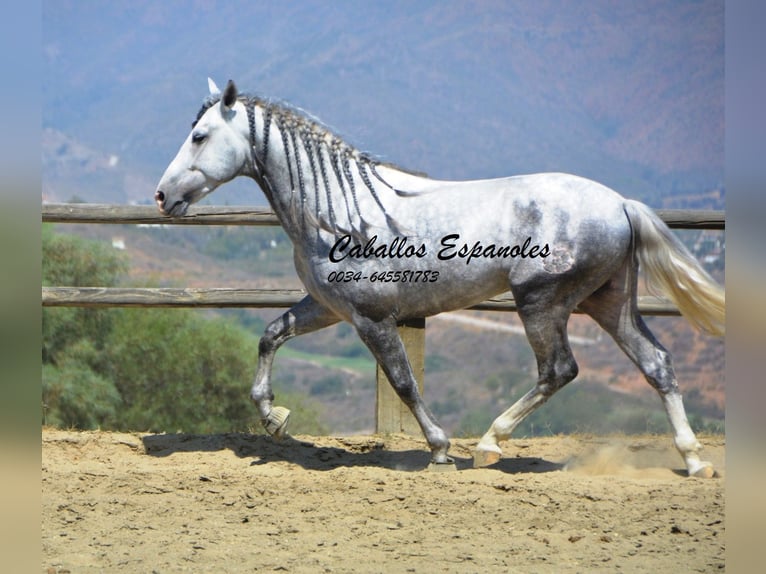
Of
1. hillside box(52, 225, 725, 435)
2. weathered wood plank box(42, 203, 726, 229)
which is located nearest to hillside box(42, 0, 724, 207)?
hillside box(52, 225, 725, 435)

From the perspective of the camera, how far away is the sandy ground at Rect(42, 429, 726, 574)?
3.44 meters

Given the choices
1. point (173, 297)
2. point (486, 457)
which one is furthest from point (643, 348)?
point (173, 297)

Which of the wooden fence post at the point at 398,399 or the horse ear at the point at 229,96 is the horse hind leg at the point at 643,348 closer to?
the wooden fence post at the point at 398,399

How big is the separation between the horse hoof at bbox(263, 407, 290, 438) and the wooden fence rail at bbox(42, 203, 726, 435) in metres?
0.86

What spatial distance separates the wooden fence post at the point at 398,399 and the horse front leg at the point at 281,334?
76 centimetres

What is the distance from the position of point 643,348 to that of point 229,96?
251 centimetres

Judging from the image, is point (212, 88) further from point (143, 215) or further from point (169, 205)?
point (143, 215)

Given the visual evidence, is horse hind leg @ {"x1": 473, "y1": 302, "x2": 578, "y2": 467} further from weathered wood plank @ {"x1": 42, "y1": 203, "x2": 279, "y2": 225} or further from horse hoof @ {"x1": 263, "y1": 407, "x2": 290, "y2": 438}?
weathered wood plank @ {"x1": 42, "y1": 203, "x2": 279, "y2": 225}

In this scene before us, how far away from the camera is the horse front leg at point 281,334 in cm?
504

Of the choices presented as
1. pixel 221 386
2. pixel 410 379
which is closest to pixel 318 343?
pixel 221 386

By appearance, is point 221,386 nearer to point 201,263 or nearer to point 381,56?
point 201,263

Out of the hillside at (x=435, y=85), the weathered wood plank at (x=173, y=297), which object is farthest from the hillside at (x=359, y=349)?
the weathered wood plank at (x=173, y=297)
